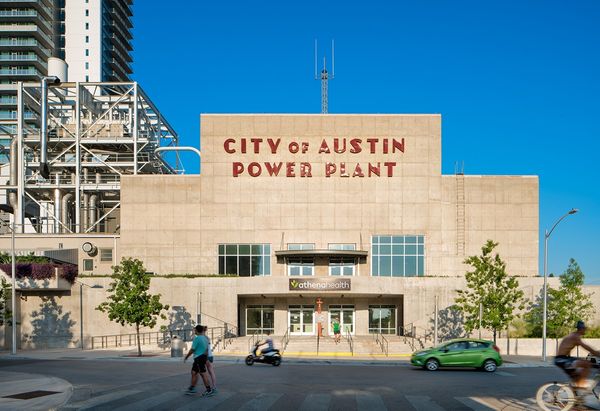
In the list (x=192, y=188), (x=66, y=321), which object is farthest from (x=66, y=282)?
(x=192, y=188)

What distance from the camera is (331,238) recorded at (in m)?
54.9

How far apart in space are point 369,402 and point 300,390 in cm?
327

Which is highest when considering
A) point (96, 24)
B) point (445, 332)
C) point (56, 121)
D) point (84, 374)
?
point (96, 24)

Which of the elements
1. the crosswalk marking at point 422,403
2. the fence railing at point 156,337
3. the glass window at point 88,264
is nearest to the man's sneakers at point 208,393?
the crosswalk marking at point 422,403

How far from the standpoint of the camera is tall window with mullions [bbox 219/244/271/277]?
54.8 metres

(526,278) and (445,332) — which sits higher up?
(526,278)

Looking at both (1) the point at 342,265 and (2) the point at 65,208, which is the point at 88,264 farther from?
(1) the point at 342,265

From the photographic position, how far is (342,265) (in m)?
54.5

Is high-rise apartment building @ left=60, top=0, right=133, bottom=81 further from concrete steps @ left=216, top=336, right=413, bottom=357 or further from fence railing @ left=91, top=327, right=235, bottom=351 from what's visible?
concrete steps @ left=216, top=336, right=413, bottom=357

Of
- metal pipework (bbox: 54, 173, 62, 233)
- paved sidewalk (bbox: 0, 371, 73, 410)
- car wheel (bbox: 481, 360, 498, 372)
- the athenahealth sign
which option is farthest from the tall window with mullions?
paved sidewalk (bbox: 0, 371, 73, 410)

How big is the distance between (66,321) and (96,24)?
321 feet

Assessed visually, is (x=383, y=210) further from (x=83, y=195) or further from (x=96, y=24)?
(x=96, y=24)

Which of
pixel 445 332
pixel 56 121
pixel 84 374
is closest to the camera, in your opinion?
pixel 84 374

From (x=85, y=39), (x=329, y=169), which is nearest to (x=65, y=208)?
(x=329, y=169)
